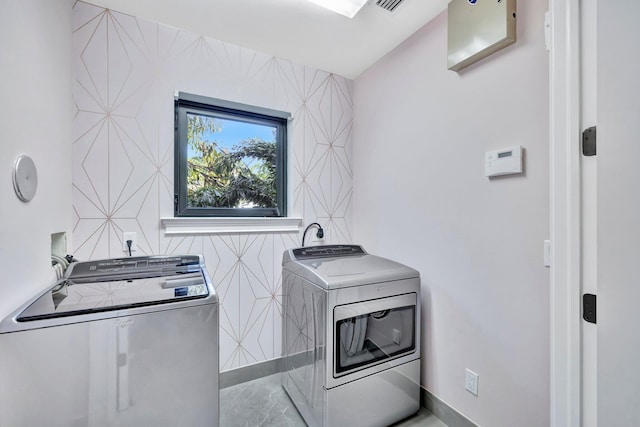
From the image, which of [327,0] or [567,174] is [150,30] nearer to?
[327,0]

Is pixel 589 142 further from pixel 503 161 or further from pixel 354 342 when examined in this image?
pixel 354 342

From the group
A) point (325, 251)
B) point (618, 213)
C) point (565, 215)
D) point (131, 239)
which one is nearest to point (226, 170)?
point (131, 239)

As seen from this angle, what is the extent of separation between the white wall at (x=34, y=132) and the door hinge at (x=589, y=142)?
6.12 feet

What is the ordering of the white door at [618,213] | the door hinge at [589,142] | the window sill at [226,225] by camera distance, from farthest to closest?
the window sill at [226,225] → the door hinge at [589,142] → the white door at [618,213]

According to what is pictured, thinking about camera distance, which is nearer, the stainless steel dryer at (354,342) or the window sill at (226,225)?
the stainless steel dryer at (354,342)

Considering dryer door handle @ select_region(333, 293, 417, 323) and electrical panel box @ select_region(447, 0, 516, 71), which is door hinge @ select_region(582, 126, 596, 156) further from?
dryer door handle @ select_region(333, 293, 417, 323)

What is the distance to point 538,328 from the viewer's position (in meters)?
1.23

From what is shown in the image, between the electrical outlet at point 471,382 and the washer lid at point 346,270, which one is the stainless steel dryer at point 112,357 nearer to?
the washer lid at point 346,270

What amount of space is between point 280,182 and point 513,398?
6.39 ft

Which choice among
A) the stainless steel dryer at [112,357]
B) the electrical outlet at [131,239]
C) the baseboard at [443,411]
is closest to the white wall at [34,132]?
the stainless steel dryer at [112,357]

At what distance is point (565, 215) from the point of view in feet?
2.99

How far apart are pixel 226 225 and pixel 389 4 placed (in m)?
1.71

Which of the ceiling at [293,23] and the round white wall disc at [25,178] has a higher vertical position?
the ceiling at [293,23]

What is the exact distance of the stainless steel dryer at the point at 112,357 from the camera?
→ 2.69 ft
